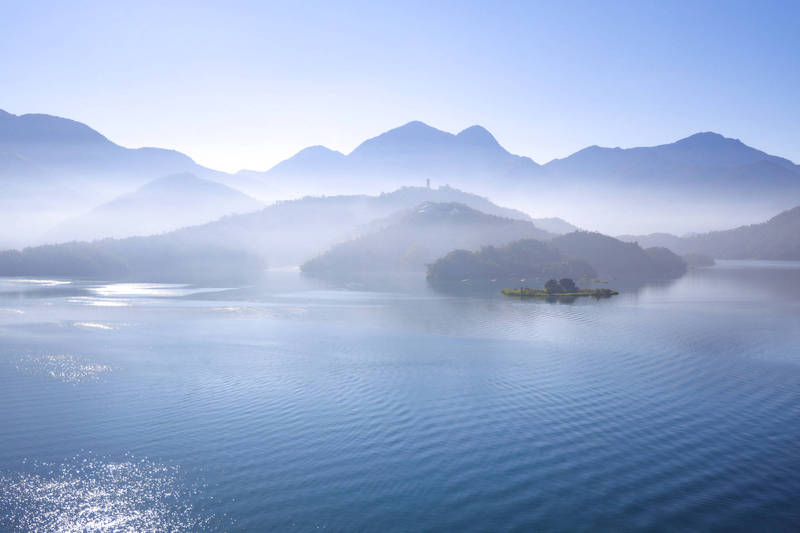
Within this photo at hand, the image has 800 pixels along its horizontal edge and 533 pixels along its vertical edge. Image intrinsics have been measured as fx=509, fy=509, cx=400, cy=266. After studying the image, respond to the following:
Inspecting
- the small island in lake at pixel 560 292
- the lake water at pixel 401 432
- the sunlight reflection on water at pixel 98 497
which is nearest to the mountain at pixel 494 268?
the small island in lake at pixel 560 292

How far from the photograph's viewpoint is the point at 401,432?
2727 cm

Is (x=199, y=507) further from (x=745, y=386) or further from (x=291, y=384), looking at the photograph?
(x=745, y=386)

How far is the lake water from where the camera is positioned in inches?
751

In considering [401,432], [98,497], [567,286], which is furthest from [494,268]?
[98,497]

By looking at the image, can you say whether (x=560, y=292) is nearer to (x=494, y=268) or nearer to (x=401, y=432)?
(x=494, y=268)

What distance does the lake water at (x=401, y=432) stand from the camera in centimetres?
1908

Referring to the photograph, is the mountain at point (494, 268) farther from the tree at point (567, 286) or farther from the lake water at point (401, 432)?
the lake water at point (401, 432)

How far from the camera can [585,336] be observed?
2299 inches

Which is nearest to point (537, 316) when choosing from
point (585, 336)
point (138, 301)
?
point (585, 336)

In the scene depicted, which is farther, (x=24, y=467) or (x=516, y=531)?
(x=24, y=467)

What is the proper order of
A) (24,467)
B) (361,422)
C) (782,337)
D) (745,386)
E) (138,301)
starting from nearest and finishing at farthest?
1. (24,467)
2. (361,422)
3. (745,386)
4. (782,337)
5. (138,301)

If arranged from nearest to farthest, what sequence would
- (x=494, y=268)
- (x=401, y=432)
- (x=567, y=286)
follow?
(x=401, y=432), (x=567, y=286), (x=494, y=268)

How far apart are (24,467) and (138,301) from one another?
87216 mm

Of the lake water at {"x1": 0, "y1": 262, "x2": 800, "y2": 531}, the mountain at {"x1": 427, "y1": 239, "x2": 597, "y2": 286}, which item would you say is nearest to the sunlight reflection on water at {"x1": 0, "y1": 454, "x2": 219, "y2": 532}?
the lake water at {"x1": 0, "y1": 262, "x2": 800, "y2": 531}
